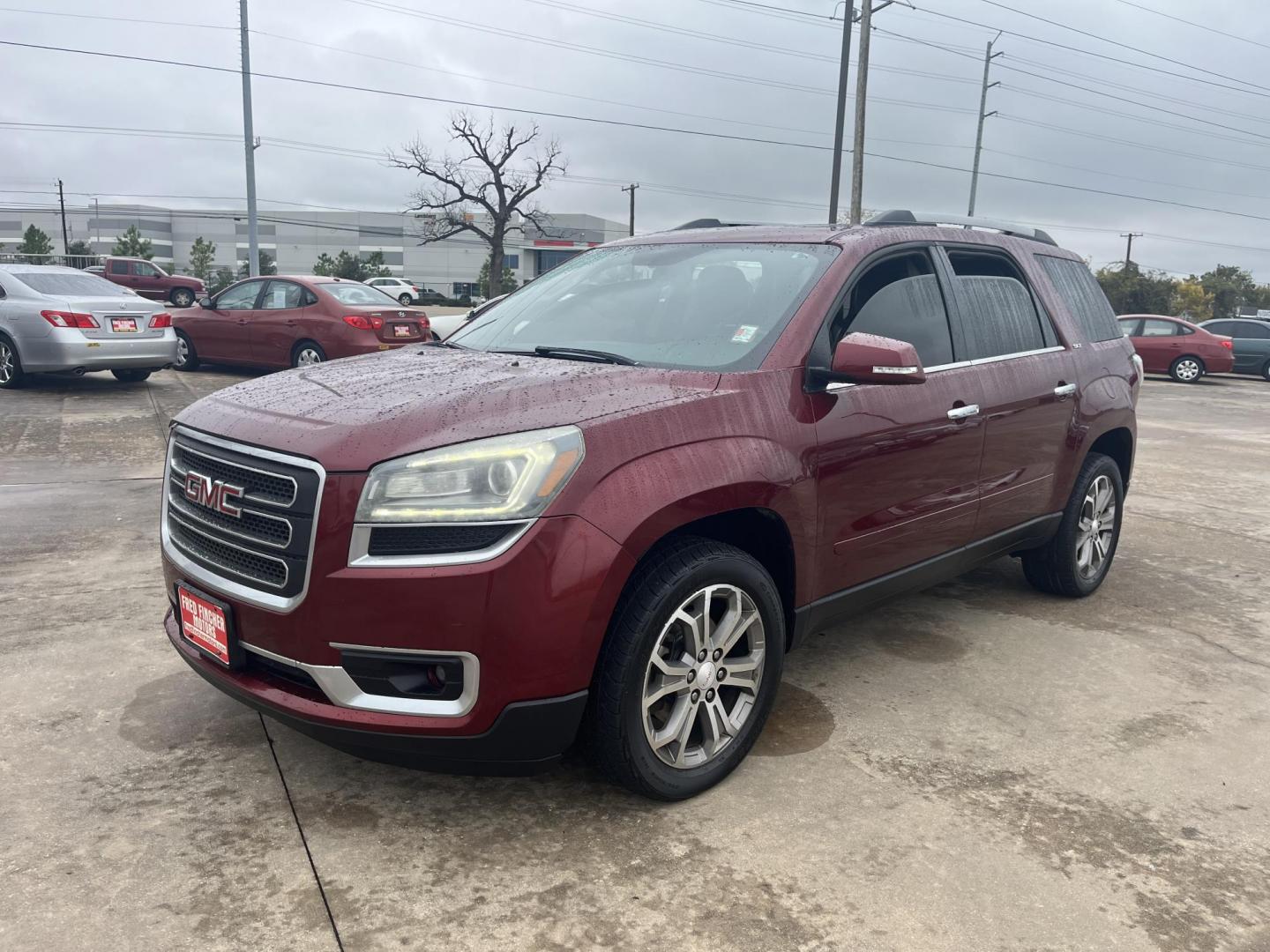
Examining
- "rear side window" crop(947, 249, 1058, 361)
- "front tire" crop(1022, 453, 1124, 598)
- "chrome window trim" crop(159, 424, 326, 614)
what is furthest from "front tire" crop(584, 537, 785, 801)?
"front tire" crop(1022, 453, 1124, 598)

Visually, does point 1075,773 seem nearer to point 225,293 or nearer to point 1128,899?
point 1128,899

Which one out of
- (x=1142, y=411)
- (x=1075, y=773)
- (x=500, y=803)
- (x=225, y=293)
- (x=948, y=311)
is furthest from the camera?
(x=1142, y=411)

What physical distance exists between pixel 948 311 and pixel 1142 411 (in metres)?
12.5

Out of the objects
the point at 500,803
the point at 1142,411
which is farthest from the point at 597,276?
the point at 1142,411

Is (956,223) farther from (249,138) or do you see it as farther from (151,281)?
(151,281)

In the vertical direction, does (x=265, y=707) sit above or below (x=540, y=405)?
below

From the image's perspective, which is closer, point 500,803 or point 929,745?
point 500,803

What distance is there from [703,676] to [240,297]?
12.2 metres

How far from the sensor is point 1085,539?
497 cm

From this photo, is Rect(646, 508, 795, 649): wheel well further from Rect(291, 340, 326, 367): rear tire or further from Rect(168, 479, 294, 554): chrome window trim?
Rect(291, 340, 326, 367): rear tire

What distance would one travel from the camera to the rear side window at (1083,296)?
4.84 metres

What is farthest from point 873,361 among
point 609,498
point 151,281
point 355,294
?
point 151,281

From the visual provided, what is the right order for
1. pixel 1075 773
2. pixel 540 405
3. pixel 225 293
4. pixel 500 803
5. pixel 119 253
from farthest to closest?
pixel 119 253, pixel 225 293, pixel 1075 773, pixel 500 803, pixel 540 405

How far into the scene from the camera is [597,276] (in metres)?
4.02
